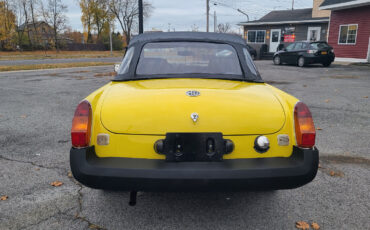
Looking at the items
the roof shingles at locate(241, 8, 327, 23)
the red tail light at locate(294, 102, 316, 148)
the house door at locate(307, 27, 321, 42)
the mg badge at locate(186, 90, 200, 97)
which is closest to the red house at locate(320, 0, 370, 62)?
the house door at locate(307, 27, 321, 42)

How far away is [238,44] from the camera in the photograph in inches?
136

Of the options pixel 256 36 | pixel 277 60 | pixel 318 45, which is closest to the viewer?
pixel 318 45

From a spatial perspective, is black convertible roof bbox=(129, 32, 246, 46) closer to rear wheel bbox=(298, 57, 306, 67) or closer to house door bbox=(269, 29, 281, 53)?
rear wheel bbox=(298, 57, 306, 67)

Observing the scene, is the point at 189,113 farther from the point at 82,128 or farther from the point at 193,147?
the point at 82,128

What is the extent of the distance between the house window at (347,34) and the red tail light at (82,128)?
2404 cm

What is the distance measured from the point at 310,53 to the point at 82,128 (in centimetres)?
1858

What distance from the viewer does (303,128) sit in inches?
95.1

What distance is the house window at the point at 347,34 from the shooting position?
72.3 feet

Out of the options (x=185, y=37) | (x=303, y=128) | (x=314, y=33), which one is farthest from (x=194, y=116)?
(x=314, y=33)

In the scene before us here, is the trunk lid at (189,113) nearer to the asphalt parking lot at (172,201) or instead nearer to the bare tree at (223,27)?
the asphalt parking lot at (172,201)

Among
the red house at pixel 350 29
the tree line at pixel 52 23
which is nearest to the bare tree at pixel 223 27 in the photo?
the tree line at pixel 52 23

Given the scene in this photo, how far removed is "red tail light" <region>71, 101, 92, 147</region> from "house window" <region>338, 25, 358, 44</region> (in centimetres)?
2404

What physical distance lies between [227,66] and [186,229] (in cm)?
172

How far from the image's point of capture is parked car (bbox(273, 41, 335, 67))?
18.3 m
